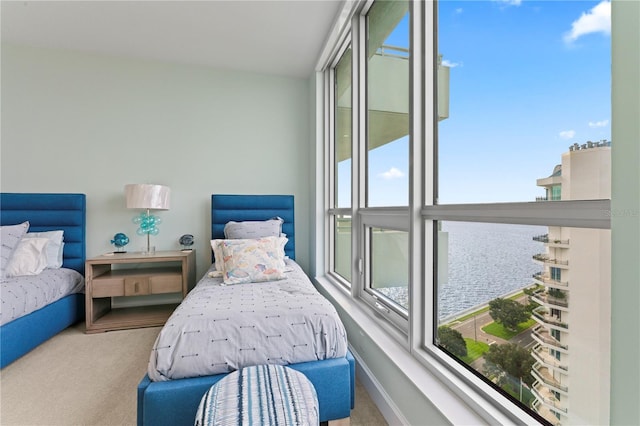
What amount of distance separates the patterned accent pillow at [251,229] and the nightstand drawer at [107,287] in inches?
41.7

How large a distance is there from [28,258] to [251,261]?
6.64 ft

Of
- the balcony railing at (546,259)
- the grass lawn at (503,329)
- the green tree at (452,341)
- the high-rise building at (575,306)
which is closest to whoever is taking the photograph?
the high-rise building at (575,306)

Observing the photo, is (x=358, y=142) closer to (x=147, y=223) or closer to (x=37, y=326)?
(x=147, y=223)

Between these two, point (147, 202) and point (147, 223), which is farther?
point (147, 223)

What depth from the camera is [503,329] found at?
108 cm

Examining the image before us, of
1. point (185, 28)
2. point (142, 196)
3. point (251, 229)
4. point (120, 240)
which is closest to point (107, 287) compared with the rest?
point (120, 240)

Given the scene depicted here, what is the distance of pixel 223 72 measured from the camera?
11.0 feet

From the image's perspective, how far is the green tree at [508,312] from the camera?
101 centimetres

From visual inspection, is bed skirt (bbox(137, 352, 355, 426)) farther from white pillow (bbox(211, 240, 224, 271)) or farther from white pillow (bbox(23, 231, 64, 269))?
white pillow (bbox(23, 231, 64, 269))

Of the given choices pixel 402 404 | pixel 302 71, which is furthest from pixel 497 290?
pixel 302 71

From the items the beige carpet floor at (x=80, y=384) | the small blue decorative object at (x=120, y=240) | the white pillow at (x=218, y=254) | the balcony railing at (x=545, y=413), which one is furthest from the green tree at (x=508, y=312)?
the small blue decorative object at (x=120, y=240)

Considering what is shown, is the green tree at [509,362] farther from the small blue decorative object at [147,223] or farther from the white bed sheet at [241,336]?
the small blue decorative object at [147,223]

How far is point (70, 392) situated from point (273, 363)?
4.60 ft

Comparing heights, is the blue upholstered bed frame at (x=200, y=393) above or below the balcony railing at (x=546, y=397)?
below
